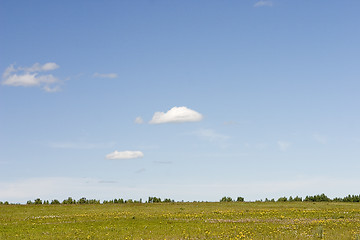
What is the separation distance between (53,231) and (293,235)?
775 inches

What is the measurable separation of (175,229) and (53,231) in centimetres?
1035

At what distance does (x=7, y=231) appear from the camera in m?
38.0

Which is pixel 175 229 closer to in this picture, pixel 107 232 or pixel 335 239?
pixel 107 232

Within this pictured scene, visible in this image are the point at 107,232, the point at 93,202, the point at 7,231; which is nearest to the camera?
the point at 107,232

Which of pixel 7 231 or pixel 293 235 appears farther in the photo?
pixel 7 231

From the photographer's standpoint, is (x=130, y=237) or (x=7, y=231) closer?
(x=130, y=237)

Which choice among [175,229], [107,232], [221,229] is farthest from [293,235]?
[107,232]

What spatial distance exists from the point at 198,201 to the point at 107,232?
1620 inches

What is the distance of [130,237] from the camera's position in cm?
3266

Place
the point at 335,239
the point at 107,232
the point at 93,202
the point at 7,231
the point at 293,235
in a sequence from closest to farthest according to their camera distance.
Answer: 1. the point at 335,239
2. the point at 293,235
3. the point at 107,232
4. the point at 7,231
5. the point at 93,202

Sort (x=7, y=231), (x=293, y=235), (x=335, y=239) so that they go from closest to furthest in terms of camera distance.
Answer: (x=335, y=239) < (x=293, y=235) < (x=7, y=231)

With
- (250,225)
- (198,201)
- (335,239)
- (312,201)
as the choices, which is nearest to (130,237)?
(250,225)

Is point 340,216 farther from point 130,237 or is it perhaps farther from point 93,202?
point 93,202

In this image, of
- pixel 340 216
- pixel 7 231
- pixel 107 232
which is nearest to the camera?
pixel 107 232
